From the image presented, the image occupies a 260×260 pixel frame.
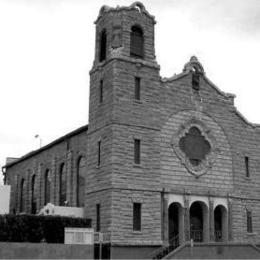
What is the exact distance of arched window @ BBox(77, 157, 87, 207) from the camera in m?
42.6

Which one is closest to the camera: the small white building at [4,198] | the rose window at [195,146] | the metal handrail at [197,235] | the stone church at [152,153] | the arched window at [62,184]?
the stone church at [152,153]

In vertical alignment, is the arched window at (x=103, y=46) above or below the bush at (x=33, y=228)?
above

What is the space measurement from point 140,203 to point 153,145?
4183 millimetres

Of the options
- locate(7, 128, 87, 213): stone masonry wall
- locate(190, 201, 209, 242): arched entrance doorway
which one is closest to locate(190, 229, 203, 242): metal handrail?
locate(190, 201, 209, 242): arched entrance doorway

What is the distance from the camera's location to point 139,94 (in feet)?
127

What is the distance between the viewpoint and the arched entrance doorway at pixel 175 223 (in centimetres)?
3881

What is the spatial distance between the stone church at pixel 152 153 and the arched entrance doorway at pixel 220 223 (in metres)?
0.08

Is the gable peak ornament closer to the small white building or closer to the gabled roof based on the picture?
the gabled roof

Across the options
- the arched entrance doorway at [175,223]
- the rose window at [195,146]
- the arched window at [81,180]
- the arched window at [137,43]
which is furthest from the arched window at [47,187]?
the arched window at [137,43]

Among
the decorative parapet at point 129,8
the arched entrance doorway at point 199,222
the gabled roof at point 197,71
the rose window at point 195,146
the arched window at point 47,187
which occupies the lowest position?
the arched entrance doorway at point 199,222

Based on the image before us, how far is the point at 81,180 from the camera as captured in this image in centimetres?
4359

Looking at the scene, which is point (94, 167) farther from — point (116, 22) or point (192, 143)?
point (116, 22)

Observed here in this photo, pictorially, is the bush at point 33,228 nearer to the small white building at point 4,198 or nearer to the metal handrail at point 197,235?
the metal handrail at point 197,235

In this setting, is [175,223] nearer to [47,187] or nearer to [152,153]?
[152,153]
